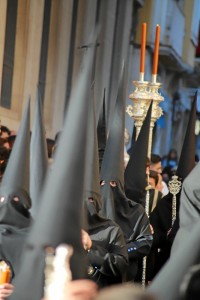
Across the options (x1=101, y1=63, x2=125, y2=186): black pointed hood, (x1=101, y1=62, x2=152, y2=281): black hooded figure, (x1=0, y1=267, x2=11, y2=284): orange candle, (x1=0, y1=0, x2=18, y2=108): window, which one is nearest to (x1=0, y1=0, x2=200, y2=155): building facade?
(x1=0, y1=0, x2=18, y2=108): window

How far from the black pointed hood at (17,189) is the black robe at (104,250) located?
0.97 meters

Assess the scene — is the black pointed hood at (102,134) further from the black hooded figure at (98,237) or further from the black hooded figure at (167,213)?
the black hooded figure at (98,237)

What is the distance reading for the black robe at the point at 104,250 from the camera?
27.0 feet

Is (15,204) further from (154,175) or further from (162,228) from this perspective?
(154,175)

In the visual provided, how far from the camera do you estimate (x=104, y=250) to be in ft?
27.7

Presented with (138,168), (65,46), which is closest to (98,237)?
(138,168)

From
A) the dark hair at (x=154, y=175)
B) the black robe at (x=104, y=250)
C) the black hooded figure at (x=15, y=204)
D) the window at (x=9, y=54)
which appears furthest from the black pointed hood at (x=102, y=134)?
the window at (x=9, y=54)

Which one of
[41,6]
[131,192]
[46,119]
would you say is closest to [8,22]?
[41,6]

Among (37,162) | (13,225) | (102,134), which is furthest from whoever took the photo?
(102,134)

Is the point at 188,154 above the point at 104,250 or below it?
above

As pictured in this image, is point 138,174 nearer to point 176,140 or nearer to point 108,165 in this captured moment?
point 108,165

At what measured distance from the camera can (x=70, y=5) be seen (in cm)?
2117

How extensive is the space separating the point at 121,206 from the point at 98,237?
1.25m

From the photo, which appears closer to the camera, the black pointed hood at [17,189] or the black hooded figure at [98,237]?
the black pointed hood at [17,189]
